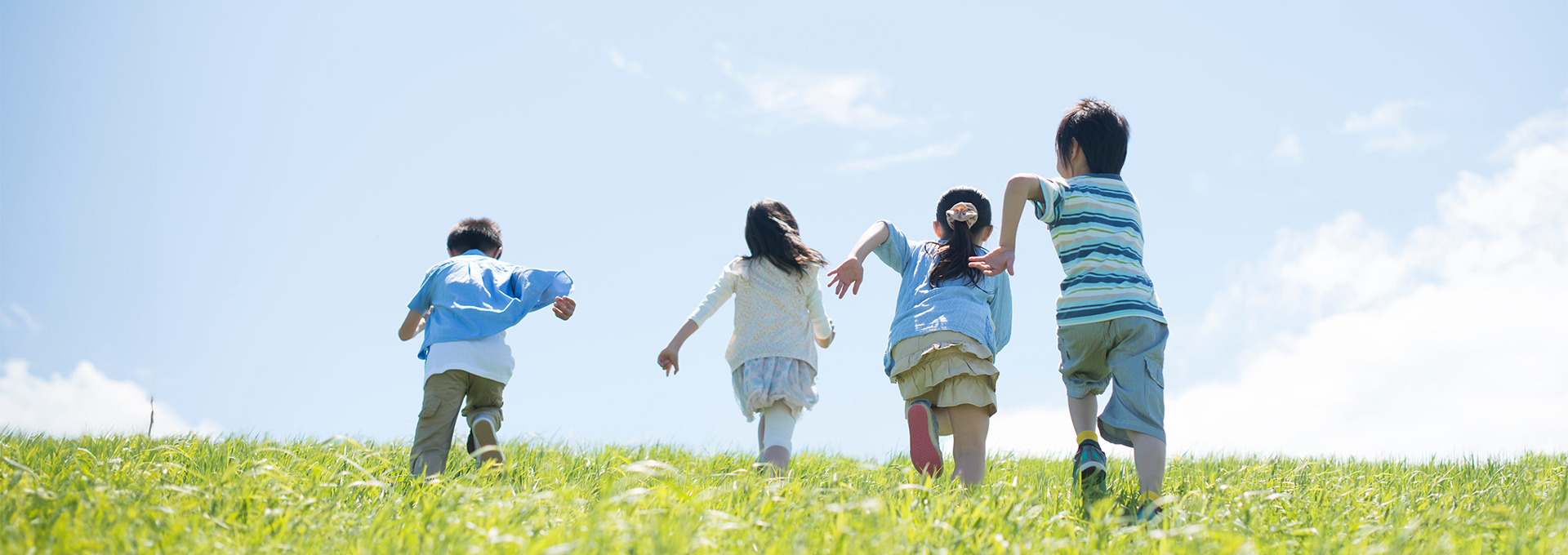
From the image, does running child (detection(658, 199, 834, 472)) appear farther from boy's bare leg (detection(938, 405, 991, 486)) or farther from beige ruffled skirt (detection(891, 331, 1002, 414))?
boy's bare leg (detection(938, 405, 991, 486))

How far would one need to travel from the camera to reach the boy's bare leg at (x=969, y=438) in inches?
177

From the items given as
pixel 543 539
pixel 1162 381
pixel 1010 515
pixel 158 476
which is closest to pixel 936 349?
pixel 1162 381

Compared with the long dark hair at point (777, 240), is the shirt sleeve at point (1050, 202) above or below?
below

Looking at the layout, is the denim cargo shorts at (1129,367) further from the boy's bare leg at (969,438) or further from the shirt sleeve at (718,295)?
the shirt sleeve at (718,295)

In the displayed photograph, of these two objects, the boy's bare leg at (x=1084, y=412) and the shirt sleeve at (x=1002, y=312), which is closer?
the boy's bare leg at (x=1084, y=412)

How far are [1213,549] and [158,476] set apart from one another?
3757 millimetres

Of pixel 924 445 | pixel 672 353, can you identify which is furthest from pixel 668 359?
pixel 924 445

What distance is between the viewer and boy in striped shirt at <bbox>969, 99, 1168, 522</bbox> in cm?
390

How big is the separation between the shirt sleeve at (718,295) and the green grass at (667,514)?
91 cm

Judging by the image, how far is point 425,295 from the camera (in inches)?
211

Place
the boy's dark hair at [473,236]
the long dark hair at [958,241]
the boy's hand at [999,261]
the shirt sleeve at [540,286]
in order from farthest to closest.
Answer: the boy's dark hair at [473,236] → the shirt sleeve at [540,286] → the long dark hair at [958,241] → the boy's hand at [999,261]

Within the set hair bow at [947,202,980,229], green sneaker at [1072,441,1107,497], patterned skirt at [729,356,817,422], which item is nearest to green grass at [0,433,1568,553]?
green sneaker at [1072,441,1107,497]

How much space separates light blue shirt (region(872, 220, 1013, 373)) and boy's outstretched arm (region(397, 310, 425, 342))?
264cm

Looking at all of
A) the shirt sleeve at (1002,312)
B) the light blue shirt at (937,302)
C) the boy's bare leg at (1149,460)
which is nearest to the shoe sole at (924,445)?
the light blue shirt at (937,302)
